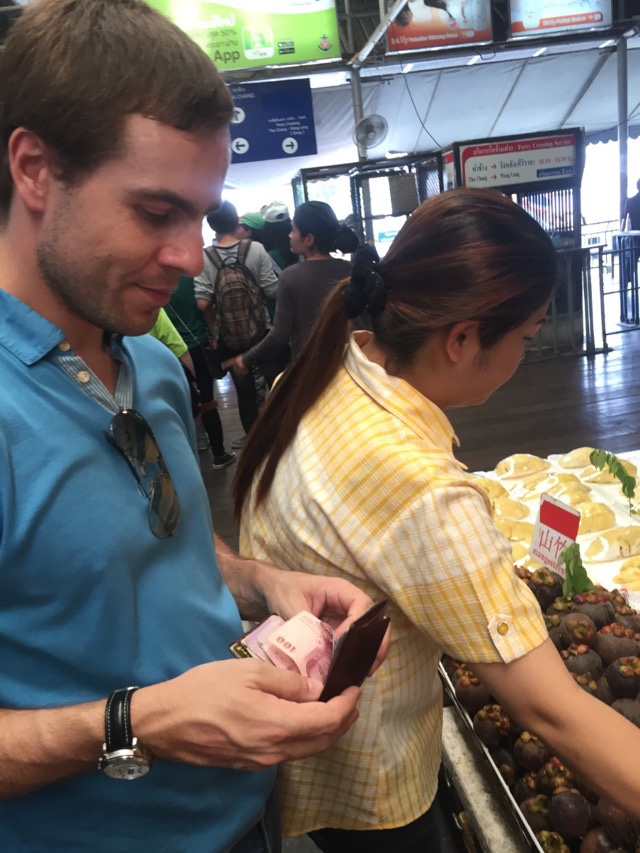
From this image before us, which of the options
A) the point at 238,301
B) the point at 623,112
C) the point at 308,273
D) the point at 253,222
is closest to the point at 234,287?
the point at 238,301

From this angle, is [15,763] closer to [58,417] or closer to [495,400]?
[58,417]

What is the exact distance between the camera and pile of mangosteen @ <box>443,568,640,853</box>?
1.12 m

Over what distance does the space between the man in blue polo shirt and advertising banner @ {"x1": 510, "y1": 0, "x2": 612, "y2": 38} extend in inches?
321

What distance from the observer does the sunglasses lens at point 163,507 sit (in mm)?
816

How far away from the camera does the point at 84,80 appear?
673mm

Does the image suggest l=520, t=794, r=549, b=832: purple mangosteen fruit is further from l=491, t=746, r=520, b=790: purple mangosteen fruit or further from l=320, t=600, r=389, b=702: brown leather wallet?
l=320, t=600, r=389, b=702: brown leather wallet

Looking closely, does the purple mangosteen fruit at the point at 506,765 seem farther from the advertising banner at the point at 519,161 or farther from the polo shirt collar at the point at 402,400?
the advertising banner at the point at 519,161

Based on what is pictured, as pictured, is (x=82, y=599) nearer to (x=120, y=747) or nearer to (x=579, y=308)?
(x=120, y=747)

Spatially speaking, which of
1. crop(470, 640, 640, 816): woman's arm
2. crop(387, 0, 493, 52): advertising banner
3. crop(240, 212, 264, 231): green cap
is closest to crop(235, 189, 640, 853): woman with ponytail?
crop(470, 640, 640, 816): woman's arm

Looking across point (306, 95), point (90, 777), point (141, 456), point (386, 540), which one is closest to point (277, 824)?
point (90, 777)

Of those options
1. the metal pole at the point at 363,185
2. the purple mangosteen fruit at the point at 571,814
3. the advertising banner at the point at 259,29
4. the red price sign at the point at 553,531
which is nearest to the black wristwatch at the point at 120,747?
the purple mangosteen fruit at the point at 571,814

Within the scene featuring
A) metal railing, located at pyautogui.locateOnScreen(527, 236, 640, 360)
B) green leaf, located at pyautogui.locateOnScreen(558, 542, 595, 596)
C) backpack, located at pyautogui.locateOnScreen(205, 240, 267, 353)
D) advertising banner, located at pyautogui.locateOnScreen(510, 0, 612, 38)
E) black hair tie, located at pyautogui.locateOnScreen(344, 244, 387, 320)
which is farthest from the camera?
advertising banner, located at pyautogui.locateOnScreen(510, 0, 612, 38)

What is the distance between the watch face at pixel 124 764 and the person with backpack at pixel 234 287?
359 centimetres

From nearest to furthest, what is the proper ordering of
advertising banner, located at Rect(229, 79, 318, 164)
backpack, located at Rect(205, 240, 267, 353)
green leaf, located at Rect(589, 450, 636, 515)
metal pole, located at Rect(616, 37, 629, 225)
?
1. green leaf, located at Rect(589, 450, 636, 515)
2. backpack, located at Rect(205, 240, 267, 353)
3. advertising banner, located at Rect(229, 79, 318, 164)
4. metal pole, located at Rect(616, 37, 629, 225)
